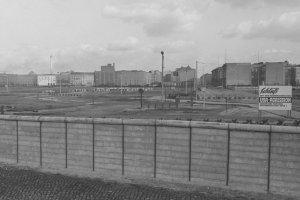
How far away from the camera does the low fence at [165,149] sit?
13711mm

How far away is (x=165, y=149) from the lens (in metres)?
15.6

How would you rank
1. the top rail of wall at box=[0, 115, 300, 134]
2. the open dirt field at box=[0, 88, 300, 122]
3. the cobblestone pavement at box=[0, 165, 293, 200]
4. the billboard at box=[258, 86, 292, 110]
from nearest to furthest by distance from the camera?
the top rail of wall at box=[0, 115, 300, 134] < the cobblestone pavement at box=[0, 165, 293, 200] < the billboard at box=[258, 86, 292, 110] < the open dirt field at box=[0, 88, 300, 122]

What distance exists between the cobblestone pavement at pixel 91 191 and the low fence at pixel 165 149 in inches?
22.2

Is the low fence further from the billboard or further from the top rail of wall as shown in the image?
the billboard

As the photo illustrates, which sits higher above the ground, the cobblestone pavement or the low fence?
the low fence

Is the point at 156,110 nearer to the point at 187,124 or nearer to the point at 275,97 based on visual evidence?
the point at 275,97

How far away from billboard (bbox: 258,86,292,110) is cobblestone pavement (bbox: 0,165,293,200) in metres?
19.7

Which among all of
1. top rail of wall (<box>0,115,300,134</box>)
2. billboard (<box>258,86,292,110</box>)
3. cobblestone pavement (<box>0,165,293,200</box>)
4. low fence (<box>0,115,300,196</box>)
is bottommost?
cobblestone pavement (<box>0,165,293,200</box>)

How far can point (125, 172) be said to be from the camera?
1636cm

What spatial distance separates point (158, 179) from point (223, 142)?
3.20m

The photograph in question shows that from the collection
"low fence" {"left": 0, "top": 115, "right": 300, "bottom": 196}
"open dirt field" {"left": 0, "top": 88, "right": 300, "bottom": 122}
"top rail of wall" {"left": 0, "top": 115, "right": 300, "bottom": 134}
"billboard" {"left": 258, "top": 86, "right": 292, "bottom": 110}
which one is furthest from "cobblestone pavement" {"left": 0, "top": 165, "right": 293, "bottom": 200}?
"open dirt field" {"left": 0, "top": 88, "right": 300, "bottom": 122}

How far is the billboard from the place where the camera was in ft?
105

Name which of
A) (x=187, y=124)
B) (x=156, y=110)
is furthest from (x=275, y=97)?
(x=156, y=110)

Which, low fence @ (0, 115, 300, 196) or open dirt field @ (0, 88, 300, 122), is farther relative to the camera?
open dirt field @ (0, 88, 300, 122)
